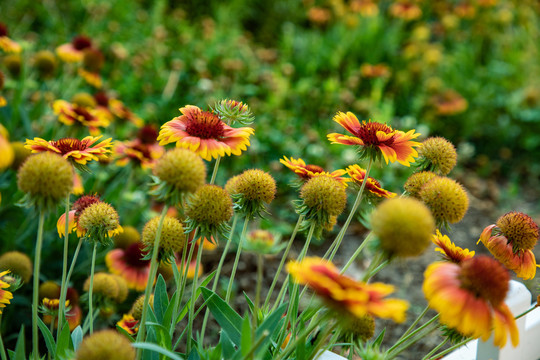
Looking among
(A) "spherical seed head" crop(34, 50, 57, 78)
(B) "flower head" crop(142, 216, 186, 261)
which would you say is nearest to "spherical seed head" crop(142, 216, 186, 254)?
(B) "flower head" crop(142, 216, 186, 261)

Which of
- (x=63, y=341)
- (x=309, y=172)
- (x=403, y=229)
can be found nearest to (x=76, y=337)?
(x=63, y=341)

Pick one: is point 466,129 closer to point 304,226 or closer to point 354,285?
point 304,226

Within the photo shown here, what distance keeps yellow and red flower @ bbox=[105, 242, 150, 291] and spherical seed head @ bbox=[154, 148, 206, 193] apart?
0.83 metres

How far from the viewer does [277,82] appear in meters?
3.45

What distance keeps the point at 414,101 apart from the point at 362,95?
15.1 inches

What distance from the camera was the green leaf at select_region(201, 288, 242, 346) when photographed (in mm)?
1018

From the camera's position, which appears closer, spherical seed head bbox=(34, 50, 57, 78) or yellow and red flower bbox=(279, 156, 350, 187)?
yellow and red flower bbox=(279, 156, 350, 187)

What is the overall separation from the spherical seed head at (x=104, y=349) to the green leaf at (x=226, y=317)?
0.89 feet

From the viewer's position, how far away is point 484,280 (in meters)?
0.77

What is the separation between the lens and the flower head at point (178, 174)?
2.58 ft

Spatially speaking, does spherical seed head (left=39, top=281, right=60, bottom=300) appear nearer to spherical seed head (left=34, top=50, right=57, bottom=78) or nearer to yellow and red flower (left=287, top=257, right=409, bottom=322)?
yellow and red flower (left=287, top=257, right=409, bottom=322)

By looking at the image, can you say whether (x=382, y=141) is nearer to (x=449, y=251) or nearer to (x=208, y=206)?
(x=449, y=251)

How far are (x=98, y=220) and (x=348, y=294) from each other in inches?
21.8

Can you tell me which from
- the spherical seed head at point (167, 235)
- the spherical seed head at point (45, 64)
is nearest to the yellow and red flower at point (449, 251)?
the spherical seed head at point (167, 235)
